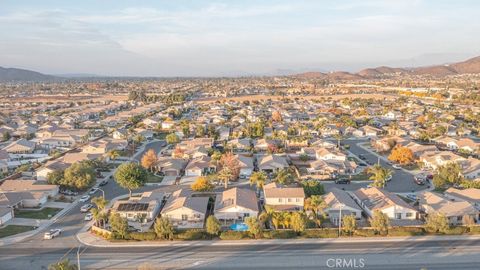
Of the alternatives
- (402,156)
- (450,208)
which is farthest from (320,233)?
(402,156)

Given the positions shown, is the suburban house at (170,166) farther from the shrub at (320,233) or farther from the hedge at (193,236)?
the shrub at (320,233)

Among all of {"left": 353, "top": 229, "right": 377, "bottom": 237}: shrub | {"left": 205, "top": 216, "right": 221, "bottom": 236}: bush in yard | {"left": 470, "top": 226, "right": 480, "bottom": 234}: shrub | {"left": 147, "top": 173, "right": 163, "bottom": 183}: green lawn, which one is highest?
{"left": 205, "top": 216, "right": 221, "bottom": 236}: bush in yard

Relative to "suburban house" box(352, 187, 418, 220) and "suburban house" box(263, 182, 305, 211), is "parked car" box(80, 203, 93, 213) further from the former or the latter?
"suburban house" box(352, 187, 418, 220)

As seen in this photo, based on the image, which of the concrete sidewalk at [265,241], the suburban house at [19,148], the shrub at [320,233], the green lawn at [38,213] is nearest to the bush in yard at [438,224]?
the concrete sidewalk at [265,241]

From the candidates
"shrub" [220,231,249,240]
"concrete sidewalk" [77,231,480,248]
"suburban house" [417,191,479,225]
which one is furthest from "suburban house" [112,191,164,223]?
"suburban house" [417,191,479,225]

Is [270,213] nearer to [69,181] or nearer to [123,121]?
[69,181]
